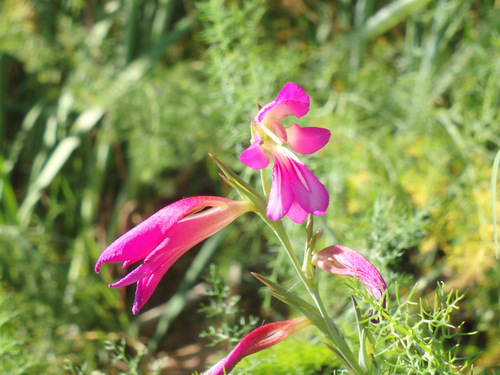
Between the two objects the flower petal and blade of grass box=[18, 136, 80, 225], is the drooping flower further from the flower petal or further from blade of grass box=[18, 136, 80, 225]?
blade of grass box=[18, 136, 80, 225]

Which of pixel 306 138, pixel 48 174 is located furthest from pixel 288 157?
pixel 48 174

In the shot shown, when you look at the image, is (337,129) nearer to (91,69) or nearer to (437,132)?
(437,132)

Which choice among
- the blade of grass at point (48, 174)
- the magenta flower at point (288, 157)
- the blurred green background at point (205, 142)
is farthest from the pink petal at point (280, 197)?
the blade of grass at point (48, 174)

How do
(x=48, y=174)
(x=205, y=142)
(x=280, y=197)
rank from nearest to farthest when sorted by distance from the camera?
1. (x=280, y=197)
2. (x=205, y=142)
3. (x=48, y=174)

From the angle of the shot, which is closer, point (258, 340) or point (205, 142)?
point (258, 340)

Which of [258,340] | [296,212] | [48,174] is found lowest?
[48,174]

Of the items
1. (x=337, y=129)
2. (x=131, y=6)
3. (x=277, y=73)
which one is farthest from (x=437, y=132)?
(x=131, y=6)

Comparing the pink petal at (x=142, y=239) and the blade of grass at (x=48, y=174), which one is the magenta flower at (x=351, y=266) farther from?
the blade of grass at (x=48, y=174)

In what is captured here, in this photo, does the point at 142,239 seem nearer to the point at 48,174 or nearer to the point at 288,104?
the point at 288,104
